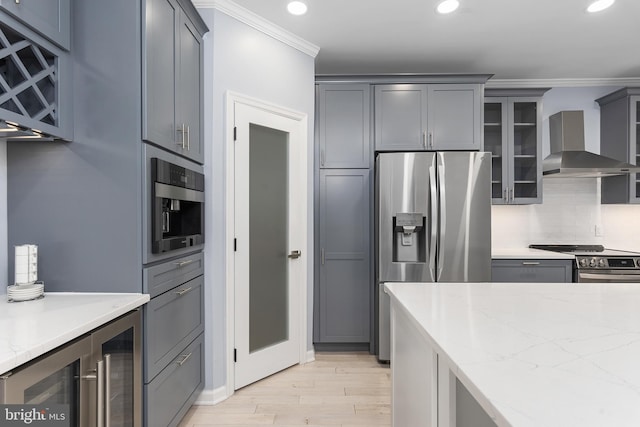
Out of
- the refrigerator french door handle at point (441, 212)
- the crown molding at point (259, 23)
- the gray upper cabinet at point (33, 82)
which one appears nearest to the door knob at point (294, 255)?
the refrigerator french door handle at point (441, 212)

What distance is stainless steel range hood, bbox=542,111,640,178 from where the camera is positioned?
364cm

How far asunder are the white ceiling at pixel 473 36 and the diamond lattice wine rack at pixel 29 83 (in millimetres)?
1442

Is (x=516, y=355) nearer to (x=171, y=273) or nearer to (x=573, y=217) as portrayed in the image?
(x=171, y=273)

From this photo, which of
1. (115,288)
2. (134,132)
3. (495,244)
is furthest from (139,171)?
(495,244)

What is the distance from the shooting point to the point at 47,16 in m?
1.55

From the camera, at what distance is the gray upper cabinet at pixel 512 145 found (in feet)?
12.7

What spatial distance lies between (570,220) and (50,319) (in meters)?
4.59

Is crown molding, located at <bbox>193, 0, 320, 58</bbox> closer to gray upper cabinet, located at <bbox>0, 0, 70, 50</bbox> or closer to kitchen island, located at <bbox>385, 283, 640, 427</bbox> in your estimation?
gray upper cabinet, located at <bbox>0, 0, 70, 50</bbox>

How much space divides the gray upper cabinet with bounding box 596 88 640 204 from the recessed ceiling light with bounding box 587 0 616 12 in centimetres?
154

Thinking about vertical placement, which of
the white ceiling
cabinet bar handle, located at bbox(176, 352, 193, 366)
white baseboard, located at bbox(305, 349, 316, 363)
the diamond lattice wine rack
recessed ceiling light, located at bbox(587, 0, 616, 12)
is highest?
the white ceiling

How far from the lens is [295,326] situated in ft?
10.4

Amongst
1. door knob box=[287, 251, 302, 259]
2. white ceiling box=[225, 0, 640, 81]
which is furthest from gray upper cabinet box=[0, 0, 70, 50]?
door knob box=[287, 251, 302, 259]

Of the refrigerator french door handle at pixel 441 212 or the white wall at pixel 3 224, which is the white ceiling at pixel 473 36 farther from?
the white wall at pixel 3 224

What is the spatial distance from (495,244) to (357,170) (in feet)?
5.87
